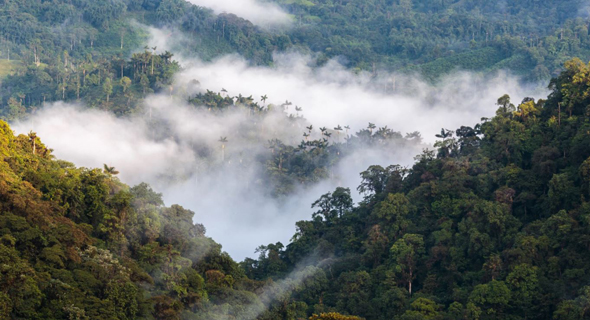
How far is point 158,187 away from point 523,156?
55.0 m

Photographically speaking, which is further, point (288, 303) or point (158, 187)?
point (158, 187)

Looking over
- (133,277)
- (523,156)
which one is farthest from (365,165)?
(133,277)

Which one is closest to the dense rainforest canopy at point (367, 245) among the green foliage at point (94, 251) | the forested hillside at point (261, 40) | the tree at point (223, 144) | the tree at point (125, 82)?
the green foliage at point (94, 251)

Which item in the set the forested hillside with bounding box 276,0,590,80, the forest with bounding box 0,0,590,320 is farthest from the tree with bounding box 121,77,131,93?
the forested hillside with bounding box 276,0,590,80

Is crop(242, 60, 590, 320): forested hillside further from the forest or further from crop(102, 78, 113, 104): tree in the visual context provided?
crop(102, 78, 113, 104): tree

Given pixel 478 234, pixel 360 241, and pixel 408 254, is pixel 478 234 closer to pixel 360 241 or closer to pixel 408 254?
pixel 408 254

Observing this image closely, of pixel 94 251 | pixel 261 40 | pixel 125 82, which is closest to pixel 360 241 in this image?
pixel 94 251

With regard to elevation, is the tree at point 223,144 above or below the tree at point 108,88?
below

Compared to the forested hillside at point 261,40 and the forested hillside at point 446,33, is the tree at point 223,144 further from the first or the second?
the forested hillside at point 446,33

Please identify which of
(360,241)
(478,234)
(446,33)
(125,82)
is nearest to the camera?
(478,234)

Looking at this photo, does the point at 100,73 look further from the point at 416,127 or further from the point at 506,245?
the point at 506,245

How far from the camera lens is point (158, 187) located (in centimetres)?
11481

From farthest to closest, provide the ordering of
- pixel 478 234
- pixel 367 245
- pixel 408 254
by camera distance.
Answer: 1. pixel 367 245
2. pixel 408 254
3. pixel 478 234

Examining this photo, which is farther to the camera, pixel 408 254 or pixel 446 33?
pixel 446 33
